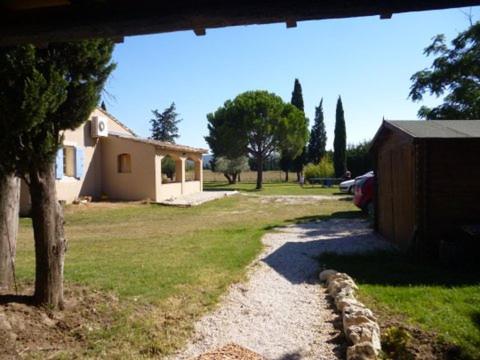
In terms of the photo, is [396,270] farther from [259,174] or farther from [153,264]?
[259,174]

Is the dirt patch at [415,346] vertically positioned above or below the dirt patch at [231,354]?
above

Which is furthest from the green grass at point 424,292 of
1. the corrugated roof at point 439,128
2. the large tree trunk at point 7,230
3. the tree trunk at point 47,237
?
the large tree trunk at point 7,230

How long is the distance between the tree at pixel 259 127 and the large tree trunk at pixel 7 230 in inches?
1197

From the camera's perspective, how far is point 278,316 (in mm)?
5172

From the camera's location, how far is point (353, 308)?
4.84m

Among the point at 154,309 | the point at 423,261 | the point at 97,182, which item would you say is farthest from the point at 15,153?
the point at 97,182

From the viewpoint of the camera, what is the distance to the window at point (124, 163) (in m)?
21.8

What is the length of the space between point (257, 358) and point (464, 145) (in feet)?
21.5

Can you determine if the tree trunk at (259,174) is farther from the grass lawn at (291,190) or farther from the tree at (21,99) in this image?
the tree at (21,99)

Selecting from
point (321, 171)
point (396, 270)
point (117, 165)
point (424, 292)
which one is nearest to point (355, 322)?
point (424, 292)

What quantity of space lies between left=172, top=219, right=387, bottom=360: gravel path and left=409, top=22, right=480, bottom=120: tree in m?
14.9

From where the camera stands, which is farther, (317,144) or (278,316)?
(317,144)

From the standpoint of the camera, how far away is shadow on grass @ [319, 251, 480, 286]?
6547 mm

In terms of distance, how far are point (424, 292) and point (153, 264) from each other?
4542mm
